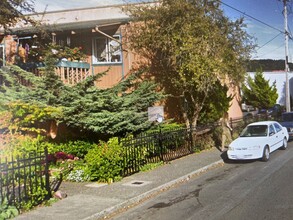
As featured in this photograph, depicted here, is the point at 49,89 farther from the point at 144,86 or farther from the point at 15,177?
the point at 15,177

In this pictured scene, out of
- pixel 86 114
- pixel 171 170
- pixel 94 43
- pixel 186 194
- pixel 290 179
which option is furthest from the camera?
pixel 94 43

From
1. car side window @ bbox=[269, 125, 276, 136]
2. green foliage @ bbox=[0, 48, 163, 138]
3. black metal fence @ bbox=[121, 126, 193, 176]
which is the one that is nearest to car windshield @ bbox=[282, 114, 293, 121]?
car side window @ bbox=[269, 125, 276, 136]

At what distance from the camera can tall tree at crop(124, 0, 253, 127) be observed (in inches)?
552

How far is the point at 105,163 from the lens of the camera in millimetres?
9602

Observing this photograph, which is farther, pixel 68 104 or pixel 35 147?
pixel 68 104

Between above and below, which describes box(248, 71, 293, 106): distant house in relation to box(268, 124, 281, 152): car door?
above

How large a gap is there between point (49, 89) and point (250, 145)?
7619 millimetres

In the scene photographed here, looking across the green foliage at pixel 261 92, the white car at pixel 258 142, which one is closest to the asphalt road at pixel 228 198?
the white car at pixel 258 142

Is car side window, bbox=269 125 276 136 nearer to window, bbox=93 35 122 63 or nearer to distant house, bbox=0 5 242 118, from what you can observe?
distant house, bbox=0 5 242 118

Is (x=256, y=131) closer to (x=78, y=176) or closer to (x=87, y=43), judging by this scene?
(x=78, y=176)

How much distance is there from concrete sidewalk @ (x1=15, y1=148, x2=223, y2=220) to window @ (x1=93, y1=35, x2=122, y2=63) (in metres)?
8.58

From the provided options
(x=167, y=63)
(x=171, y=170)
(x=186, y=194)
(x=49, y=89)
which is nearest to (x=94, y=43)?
(x=167, y=63)

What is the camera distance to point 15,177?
7.28 meters

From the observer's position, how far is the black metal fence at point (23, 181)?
22.8 ft
